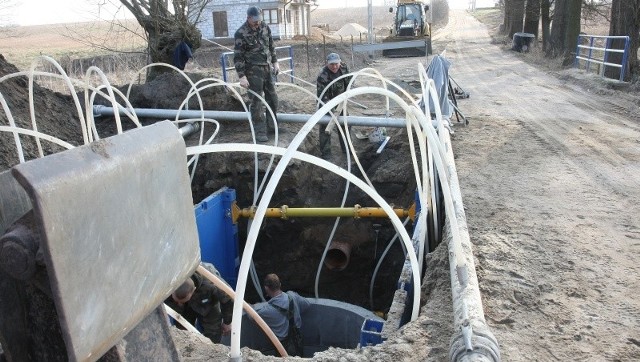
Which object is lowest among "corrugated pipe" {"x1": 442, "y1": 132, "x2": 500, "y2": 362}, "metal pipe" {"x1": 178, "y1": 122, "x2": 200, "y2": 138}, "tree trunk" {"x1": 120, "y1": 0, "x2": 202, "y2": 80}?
"corrugated pipe" {"x1": 442, "y1": 132, "x2": 500, "y2": 362}

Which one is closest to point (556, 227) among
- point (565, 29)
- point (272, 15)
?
point (565, 29)

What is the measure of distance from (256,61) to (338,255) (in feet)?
9.10

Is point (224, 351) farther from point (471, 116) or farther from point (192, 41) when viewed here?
point (192, 41)

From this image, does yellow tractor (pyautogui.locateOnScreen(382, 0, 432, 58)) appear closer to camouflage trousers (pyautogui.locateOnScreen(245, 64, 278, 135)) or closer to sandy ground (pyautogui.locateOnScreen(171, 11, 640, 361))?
sandy ground (pyautogui.locateOnScreen(171, 11, 640, 361))

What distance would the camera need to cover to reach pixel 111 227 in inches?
49.3

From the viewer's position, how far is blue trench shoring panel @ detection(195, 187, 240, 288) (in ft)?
19.8

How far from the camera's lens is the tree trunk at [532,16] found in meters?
24.5

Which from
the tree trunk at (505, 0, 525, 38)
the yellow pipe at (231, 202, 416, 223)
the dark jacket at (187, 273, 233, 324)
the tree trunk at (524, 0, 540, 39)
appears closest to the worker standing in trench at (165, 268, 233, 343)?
the dark jacket at (187, 273, 233, 324)

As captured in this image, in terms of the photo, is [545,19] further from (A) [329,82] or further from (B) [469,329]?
(B) [469,329]

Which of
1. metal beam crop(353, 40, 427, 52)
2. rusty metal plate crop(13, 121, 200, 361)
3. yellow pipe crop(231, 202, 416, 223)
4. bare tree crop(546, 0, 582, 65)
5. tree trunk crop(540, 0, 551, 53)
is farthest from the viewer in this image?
tree trunk crop(540, 0, 551, 53)

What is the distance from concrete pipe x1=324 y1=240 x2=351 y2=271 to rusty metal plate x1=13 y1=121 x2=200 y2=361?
16.9 feet

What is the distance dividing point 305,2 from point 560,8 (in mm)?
30134

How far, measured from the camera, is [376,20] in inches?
3359

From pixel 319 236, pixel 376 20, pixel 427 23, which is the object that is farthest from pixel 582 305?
pixel 376 20
